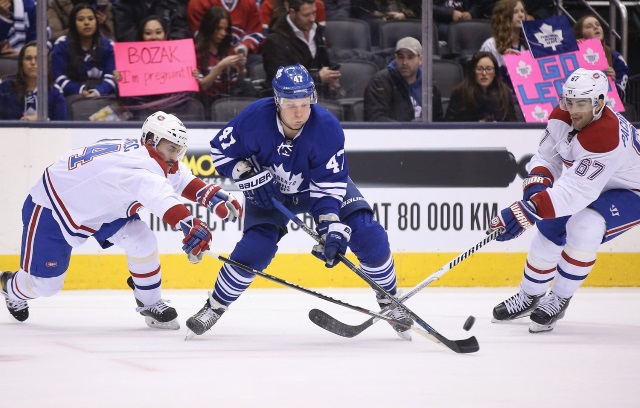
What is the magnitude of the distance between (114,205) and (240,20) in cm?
210

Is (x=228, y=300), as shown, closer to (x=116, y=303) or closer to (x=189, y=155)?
(x=116, y=303)

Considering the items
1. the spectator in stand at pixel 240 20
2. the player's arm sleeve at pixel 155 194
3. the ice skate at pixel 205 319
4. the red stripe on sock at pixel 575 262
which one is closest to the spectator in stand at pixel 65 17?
the spectator in stand at pixel 240 20

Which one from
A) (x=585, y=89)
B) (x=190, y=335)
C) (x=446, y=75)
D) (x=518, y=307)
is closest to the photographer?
(x=190, y=335)

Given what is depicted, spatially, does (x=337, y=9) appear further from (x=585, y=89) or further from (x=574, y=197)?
(x=574, y=197)

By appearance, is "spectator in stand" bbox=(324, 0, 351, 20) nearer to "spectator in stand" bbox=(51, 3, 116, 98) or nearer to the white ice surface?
"spectator in stand" bbox=(51, 3, 116, 98)

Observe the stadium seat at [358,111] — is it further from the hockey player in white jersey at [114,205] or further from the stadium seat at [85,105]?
the hockey player in white jersey at [114,205]

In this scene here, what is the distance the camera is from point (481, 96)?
6.01 metres

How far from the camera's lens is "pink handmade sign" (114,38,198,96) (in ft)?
19.1

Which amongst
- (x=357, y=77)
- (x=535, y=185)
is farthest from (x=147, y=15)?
(x=535, y=185)

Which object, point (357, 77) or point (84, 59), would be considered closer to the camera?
point (84, 59)

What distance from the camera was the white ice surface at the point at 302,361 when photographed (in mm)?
2857

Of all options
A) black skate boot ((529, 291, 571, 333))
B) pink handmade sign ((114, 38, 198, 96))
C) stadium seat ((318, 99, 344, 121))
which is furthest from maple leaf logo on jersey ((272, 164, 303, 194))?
pink handmade sign ((114, 38, 198, 96))

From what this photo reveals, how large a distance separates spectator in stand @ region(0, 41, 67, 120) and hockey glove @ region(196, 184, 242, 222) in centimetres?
176

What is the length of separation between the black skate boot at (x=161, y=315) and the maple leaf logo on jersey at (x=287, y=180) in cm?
77
